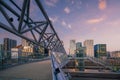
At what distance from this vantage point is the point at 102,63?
157 feet

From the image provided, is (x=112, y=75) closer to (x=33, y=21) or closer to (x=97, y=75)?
(x=97, y=75)

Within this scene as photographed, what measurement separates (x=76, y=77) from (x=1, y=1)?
2537cm

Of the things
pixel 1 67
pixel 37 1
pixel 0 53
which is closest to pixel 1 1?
pixel 37 1

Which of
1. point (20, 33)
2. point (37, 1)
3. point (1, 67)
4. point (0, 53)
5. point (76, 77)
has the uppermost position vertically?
point (37, 1)

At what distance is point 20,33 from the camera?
723 cm

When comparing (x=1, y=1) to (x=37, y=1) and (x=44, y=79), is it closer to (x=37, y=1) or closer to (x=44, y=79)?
(x=37, y=1)

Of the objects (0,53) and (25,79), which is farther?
(0,53)

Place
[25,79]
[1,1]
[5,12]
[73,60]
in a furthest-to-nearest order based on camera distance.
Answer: [73,60], [5,12], [25,79], [1,1]

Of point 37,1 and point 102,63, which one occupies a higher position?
point 37,1

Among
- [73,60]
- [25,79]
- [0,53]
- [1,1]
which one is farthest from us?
[73,60]

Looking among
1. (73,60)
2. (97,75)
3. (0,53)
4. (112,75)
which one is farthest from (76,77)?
(73,60)

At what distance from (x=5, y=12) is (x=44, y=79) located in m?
3.39

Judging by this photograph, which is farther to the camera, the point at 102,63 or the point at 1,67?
the point at 102,63

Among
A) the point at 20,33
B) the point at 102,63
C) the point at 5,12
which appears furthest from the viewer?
the point at 102,63
